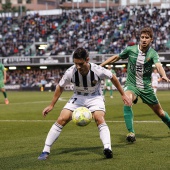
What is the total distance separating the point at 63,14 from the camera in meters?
70.6

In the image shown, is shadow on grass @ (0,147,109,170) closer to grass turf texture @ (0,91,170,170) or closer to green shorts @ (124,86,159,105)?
grass turf texture @ (0,91,170,170)

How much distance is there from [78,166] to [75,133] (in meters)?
A: 5.03

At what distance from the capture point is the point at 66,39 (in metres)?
64.2

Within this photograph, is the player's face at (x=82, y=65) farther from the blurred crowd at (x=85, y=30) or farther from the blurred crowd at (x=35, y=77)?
the blurred crowd at (x=35, y=77)

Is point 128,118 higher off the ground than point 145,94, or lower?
lower

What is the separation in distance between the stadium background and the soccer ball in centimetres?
4620

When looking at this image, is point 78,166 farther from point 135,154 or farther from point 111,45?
point 111,45

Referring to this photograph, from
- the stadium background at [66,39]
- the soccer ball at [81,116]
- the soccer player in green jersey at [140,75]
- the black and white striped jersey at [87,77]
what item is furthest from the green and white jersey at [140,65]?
the stadium background at [66,39]

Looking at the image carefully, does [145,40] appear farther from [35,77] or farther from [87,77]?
[35,77]

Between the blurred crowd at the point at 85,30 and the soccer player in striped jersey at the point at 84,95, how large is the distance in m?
47.1

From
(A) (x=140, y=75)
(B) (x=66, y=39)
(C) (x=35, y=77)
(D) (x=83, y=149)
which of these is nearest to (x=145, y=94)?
(A) (x=140, y=75)

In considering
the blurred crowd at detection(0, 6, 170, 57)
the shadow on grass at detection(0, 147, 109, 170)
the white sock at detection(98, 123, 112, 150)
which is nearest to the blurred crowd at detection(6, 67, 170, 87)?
the blurred crowd at detection(0, 6, 170, 57)

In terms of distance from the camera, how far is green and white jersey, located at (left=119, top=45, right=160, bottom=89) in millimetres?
11547

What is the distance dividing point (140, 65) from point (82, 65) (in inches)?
116
